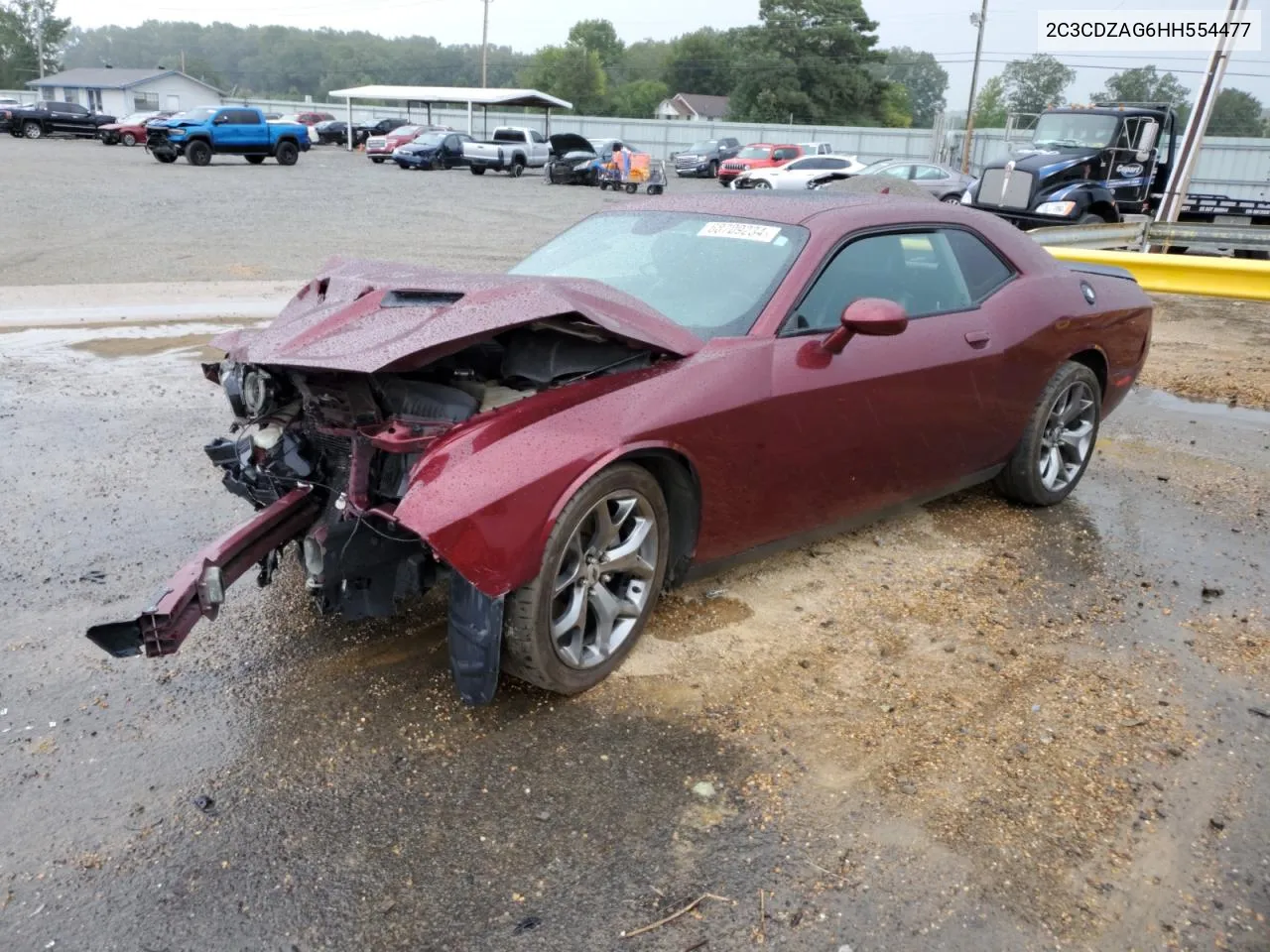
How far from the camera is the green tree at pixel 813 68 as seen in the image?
2859 inches

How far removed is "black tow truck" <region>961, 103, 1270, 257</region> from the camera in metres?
16.2

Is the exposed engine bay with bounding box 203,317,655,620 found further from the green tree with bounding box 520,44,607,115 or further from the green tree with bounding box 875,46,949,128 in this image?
the green tree with bounding box 875,46,949,128

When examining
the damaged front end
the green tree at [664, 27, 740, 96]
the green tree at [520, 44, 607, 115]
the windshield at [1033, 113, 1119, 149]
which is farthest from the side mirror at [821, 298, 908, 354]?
the green tree at [664, 27, 740, 96]

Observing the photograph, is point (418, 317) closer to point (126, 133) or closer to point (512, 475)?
point (512, 475)

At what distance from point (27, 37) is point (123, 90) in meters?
34.0

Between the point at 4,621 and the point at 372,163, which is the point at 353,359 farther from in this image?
the point at 372,163

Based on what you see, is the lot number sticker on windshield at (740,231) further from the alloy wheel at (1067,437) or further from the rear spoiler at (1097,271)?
the rear spoiler at (1097,271)

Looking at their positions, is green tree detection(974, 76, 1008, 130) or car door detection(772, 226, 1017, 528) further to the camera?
green tree detection(974, 76, 1008, 130)

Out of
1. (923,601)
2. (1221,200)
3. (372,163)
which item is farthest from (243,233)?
(372,163)

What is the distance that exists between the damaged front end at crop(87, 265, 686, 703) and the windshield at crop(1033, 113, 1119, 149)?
16.6 meters

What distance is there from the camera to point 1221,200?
715 inches

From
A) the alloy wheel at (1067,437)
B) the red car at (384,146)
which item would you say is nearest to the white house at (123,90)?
the red car at (384,146)

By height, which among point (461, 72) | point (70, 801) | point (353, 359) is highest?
point (461, 72)

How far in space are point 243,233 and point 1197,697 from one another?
14858 mm
